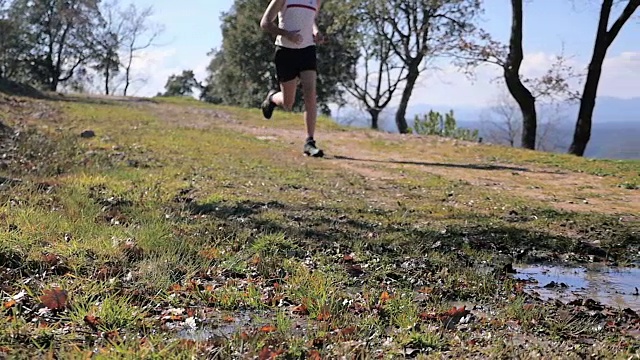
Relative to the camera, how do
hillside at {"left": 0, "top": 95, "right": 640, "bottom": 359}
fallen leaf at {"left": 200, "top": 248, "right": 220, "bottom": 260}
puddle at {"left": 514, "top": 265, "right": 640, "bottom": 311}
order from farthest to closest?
fallen leaf at {"left": 200, "top": 248, "right": 220, "bottom": 260} → puddle at {"left": 514, "top": 265, "right": 640, "bottom": 311} → hillside at {"left": 0, "top": 95, "right": 640, "bottom": 359}

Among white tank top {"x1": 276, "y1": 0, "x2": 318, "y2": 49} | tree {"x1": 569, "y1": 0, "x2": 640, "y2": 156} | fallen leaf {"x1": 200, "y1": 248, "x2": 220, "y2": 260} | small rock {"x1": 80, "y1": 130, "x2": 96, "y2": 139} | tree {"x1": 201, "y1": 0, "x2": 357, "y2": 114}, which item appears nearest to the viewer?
fallen leaf {"x1": 200, "y1": 248, "x2": 220, "y2": 260}

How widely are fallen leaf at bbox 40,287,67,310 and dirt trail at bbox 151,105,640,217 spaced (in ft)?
11.5

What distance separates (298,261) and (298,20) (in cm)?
409

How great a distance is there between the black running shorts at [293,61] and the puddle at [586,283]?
4028 mm

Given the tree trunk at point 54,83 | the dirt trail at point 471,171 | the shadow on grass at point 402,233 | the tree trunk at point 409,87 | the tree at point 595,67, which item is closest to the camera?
the shadow on grass at point 402,233

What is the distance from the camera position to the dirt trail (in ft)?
16.1

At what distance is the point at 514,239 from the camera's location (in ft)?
11.1

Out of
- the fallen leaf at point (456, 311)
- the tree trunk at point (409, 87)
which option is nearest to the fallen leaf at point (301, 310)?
the fallen leaf at point (456, 311)

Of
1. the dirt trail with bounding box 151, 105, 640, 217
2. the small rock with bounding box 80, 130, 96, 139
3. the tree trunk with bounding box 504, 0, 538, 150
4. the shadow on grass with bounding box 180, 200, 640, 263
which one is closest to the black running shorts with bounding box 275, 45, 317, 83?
the dirt trail with bounding box 151, 105, 640, 217

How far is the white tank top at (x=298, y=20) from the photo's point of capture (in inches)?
251

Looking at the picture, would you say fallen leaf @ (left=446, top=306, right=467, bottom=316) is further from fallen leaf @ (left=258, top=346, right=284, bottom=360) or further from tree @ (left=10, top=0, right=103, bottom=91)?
tree @ (left=10, top=0, right=103, bottom=91)

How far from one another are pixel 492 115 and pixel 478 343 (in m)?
51.6

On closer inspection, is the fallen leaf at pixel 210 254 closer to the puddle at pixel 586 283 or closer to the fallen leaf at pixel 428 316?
the fallen leaf at pixel 428 316

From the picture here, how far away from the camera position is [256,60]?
3206 centimetres
